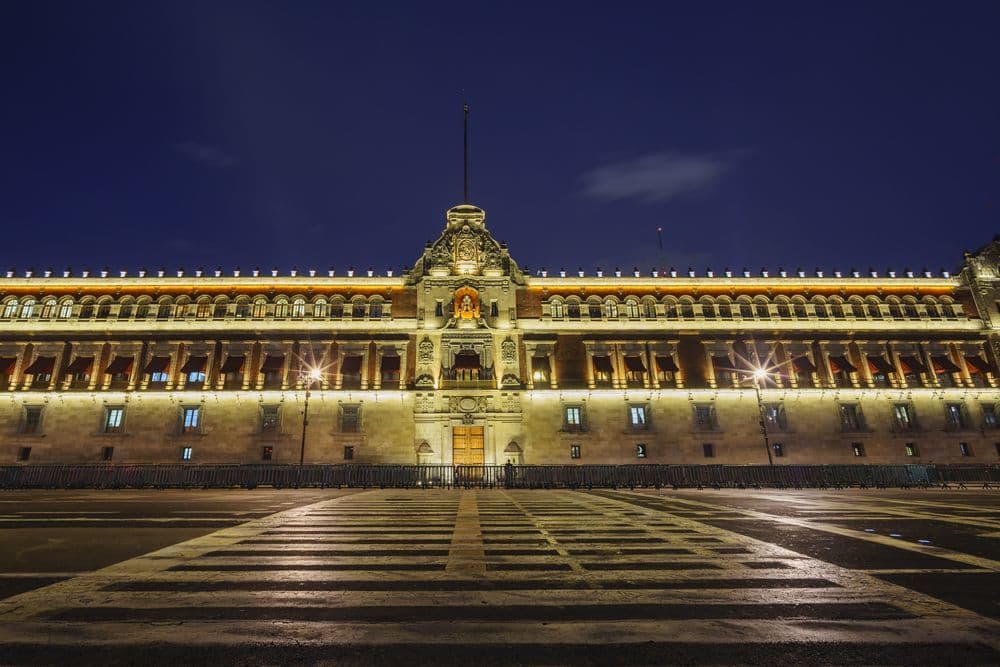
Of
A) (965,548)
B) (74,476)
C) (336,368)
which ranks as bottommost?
(965,548)

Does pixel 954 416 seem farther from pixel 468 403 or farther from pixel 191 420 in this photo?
pixel 191 420

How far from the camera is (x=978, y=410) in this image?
119 feet

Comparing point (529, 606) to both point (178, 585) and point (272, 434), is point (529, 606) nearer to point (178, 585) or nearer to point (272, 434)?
point (178, 585)

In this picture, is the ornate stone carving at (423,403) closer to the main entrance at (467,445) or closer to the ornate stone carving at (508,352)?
the main entrance at (467,445)

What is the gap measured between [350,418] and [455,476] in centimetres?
1231

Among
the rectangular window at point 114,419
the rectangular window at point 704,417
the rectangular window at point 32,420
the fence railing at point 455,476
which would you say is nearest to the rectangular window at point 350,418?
the fence railing at point 455,476

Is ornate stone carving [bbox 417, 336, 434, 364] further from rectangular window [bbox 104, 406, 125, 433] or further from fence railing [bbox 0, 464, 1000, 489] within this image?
rectangular window [bbox 104, 406, 125, 433]

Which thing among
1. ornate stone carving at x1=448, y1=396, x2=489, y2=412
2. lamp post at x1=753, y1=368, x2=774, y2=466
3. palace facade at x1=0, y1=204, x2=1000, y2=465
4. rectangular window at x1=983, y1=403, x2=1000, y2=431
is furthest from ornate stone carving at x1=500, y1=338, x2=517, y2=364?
rectangular window at x1=983, y1=403, x2=1000, y2=431

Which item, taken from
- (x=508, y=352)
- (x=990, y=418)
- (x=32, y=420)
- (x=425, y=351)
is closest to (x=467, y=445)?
(x=508, y=352)

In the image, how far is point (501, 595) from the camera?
4.13 m

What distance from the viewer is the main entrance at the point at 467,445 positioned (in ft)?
111

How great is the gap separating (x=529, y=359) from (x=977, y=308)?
35745 mm

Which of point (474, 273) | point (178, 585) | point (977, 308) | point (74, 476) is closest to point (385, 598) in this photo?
point (178, 585)

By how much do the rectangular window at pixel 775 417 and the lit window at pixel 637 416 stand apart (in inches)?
332
